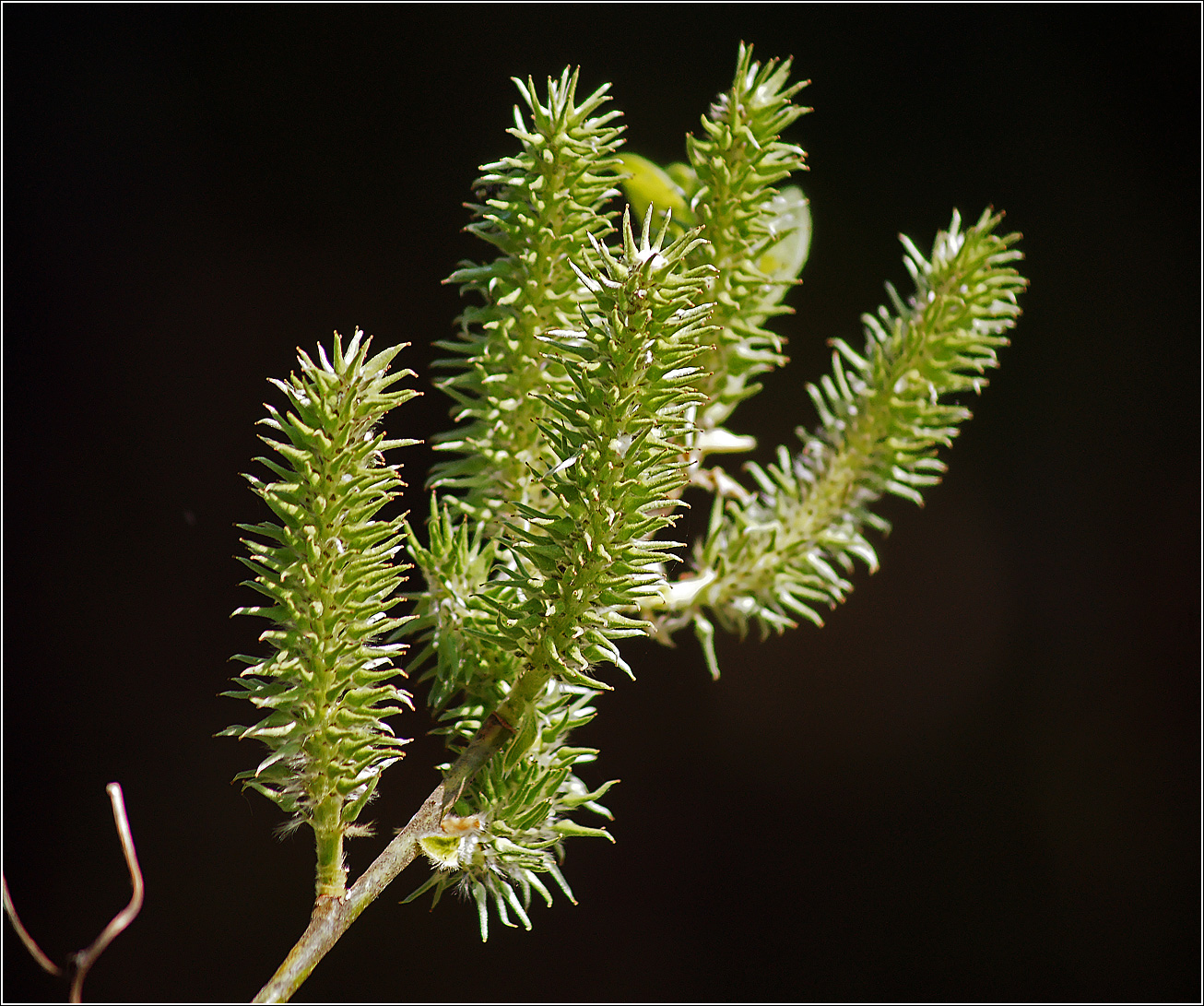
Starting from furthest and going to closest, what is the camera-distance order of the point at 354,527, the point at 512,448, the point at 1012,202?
the point at 1012,202, the point at 512,448, the point at 354,527

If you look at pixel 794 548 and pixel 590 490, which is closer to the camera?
pixel 590 490

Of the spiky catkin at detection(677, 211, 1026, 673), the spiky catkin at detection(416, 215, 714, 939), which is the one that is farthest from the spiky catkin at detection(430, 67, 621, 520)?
the spiky catkin at detection(677, 211, 1026, 673)

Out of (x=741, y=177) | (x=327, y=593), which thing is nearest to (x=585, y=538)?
(x=327, y=593)

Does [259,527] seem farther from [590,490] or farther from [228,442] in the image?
[228,442]

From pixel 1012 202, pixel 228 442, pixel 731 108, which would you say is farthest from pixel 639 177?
pixel 1012 202

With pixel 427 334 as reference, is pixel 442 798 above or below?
below

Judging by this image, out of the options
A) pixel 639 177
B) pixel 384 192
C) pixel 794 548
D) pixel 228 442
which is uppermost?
pixel 384 192

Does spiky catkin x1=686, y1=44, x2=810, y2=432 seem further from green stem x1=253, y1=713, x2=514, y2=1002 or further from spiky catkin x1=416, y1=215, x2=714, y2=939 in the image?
green stem x1=253, y1=713, x2=514, y2=1002
